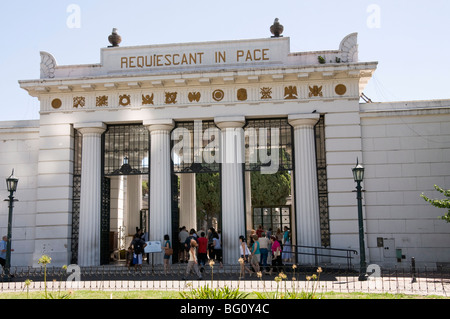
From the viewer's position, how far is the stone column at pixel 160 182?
20.4 m

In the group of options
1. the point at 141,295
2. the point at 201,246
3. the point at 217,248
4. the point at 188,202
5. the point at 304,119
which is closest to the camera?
the point at 141,295

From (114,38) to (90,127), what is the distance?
438 centimetres

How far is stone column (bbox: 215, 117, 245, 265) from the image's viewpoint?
20.0 metres

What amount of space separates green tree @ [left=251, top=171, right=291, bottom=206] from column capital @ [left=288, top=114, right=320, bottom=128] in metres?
22.4

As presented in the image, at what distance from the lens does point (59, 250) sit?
20688mm

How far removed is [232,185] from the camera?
2041 centimetres

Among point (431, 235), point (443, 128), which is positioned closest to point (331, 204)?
point (431, 235)

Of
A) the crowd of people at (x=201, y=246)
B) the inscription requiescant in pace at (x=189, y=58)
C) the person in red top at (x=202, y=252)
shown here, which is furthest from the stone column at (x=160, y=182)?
the person in red top at (x=202, y=252)

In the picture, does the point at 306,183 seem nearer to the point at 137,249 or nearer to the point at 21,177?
the point at 137,249

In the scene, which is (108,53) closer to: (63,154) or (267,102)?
(63,154)

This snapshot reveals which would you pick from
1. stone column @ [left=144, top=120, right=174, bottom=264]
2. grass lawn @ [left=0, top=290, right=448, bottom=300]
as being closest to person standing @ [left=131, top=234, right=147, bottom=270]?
stone column @ [left=144, top=120, right=174, bottom=264]

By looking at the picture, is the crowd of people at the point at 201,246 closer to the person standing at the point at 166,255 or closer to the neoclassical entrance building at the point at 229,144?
the neoclassical entrance building at the point at 229,144

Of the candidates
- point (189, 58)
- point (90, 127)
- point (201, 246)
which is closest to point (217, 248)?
point (201, 246)

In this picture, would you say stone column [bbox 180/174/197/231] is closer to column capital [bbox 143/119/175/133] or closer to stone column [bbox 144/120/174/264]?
stone column [bbox 144/120/174/264]
